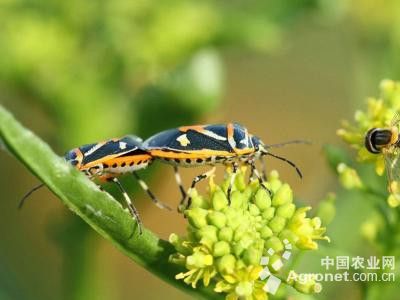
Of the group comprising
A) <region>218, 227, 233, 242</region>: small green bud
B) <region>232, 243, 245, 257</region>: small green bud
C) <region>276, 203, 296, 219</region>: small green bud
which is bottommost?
<region>232, 243, 245, 257</region>: small green bud

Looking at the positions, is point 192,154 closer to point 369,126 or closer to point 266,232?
point 266,232

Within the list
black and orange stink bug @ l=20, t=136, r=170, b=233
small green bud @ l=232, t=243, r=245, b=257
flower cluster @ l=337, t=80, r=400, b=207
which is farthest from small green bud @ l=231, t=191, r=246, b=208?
flower cluster @ l=337, t=80, r=400, b=207

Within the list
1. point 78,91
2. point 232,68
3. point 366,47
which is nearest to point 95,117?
point 78,91

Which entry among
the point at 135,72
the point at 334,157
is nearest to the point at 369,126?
the point at 334,157

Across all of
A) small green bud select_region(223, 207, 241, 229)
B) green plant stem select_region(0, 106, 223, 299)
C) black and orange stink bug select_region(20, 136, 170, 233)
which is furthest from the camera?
black and orange stink bug select_region(20, 136, 170, 233)

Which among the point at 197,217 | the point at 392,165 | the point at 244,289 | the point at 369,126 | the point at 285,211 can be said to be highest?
the point at 369,126

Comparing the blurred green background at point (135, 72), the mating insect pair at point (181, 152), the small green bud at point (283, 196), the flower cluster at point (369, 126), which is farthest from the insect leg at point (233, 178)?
the blurred green background at point (135, 72)

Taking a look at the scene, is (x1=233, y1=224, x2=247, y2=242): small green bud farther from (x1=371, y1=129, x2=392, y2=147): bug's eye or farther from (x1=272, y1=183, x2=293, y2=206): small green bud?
(x1=371, y1=129, x2=392, y2=147): bug's eye

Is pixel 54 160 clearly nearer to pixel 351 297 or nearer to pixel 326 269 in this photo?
pixel 326 269
